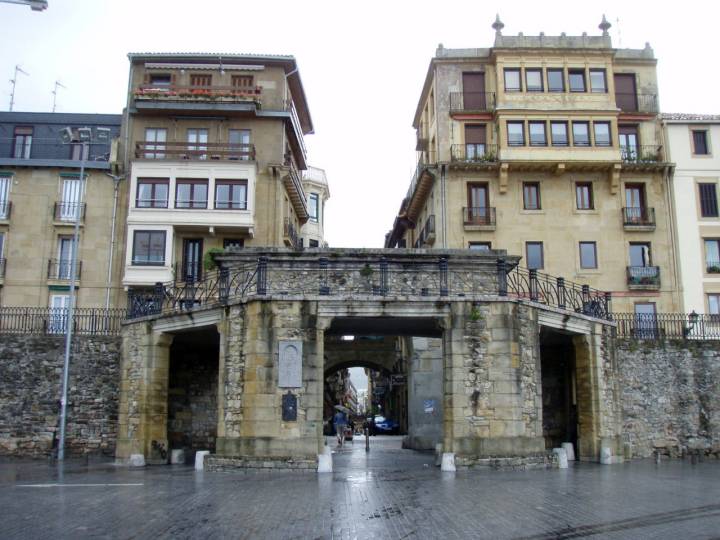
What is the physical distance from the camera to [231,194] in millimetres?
Result: 36906

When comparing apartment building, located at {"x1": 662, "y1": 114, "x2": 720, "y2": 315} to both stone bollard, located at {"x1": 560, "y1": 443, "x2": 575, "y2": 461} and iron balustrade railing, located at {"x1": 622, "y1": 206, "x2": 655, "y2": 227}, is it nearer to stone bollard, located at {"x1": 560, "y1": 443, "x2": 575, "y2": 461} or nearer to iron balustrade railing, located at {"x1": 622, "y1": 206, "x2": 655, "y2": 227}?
iron balustrade railing, located at {"x1": 622, "y1": 206, "x2": 655, "y2": 227}

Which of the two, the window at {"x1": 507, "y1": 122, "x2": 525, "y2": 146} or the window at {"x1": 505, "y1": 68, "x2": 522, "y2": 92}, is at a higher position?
the window at {"x1": 505, "y1": 68, "x2": 522, "y2": 92}

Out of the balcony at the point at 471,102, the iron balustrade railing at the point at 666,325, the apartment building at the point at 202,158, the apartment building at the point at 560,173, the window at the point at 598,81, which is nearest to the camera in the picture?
the iron balustrade railing at the point at 666,325

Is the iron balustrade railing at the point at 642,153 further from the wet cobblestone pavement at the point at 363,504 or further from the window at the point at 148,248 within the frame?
the window at the point at 148,248

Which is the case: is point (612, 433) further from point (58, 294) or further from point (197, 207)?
point (58, 294)

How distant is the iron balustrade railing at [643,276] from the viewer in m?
37.0

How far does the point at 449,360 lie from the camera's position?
816 inches

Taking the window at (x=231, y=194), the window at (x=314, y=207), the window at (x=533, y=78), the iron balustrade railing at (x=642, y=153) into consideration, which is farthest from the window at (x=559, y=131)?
the window at (x=314, y=207)

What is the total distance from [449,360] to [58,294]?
24016 mm

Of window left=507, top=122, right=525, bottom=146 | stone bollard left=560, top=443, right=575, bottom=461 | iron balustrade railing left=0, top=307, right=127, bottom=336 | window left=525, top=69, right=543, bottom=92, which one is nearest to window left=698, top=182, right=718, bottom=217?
window left=507, top=122, right=525, bottom=146

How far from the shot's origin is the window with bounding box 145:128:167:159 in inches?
1470

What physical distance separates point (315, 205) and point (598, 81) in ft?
74.7

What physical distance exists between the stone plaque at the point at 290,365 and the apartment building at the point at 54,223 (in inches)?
765

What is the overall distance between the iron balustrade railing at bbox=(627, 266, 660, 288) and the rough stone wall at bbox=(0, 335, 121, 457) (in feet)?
80.0
